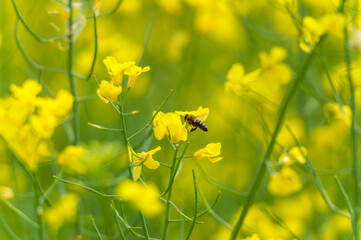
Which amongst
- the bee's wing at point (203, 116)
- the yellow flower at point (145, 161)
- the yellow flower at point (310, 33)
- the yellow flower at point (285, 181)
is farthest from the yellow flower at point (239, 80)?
the yellow flower at point (145, 161)

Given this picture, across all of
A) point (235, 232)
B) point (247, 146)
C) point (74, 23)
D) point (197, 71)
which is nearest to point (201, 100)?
point (197, 71)

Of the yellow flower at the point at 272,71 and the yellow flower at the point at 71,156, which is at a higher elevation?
the yellow flower at the point at 272,71

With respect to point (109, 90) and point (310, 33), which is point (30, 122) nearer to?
point (109, 90)

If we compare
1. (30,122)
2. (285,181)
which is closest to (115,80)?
(30,122)

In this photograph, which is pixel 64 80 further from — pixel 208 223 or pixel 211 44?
pixel 208 223

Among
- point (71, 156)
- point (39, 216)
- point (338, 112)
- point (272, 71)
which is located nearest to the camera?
point (39, 216)

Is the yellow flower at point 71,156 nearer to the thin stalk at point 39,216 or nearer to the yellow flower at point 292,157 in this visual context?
the thin stalk at point 39,216

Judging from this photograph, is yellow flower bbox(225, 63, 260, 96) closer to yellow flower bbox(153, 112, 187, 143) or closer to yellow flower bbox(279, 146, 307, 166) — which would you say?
yellow flower bbox(279, 146, 307, 166)
